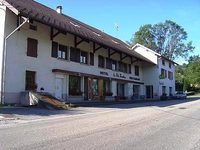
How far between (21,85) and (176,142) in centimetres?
1831

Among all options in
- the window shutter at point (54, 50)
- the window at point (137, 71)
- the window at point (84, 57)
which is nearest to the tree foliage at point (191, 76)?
the window at point (137, 71)

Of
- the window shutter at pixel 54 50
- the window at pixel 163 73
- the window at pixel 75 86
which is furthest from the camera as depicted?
the window at pixel 163 73

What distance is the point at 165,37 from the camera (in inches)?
3391

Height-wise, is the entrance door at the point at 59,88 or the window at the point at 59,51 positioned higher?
the window at the point at 59,51

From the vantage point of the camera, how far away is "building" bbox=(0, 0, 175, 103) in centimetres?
2491

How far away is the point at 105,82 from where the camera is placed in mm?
40688

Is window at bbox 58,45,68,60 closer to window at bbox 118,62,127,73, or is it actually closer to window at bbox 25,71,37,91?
window at bbox 25,71,37,91

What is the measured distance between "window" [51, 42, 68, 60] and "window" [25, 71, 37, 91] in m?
3.42

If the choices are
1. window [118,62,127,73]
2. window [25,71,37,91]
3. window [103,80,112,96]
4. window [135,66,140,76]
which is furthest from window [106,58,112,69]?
window [25,71,37,91]

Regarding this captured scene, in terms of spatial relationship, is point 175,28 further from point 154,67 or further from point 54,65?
point 54,65

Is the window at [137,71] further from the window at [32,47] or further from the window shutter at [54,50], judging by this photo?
the window at [32,47]

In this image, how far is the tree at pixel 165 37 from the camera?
8538cm

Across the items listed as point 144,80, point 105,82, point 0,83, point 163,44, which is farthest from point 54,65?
point 163,44

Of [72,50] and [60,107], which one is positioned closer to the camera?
[60,107]
